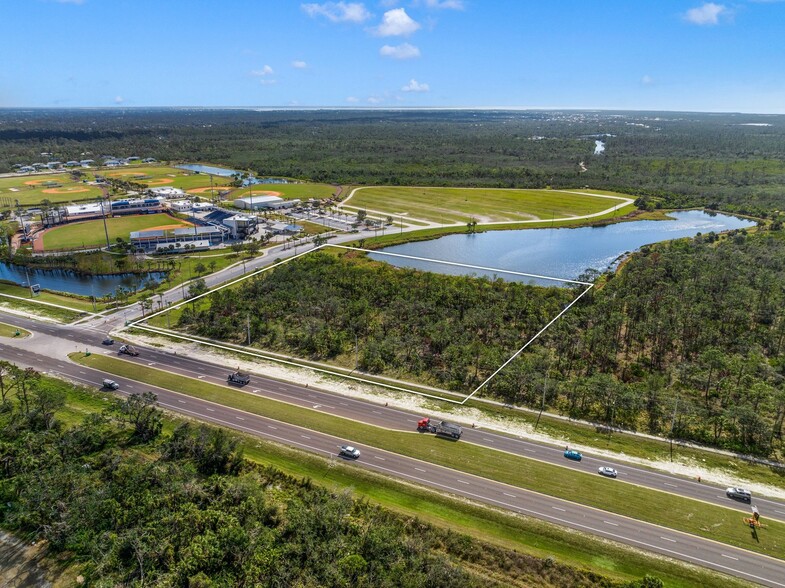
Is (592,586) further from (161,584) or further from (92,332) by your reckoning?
(92,332)

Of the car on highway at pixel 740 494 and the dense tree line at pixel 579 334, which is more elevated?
the dense tree line at pixel 579 334

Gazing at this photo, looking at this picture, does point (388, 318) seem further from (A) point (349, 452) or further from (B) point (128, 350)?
(B) point (128, 350)

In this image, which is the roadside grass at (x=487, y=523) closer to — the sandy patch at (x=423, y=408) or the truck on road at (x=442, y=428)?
the truck on road at (x=442, y=428)

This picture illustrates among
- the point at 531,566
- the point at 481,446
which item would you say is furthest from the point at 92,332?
the point at 531,566

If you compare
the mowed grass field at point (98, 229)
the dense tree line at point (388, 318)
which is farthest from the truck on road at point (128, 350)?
the mowed grass field at point (98, 229)

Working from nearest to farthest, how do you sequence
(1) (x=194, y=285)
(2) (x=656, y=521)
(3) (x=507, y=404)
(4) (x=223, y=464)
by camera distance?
1. (2) (x=656, y=521)
2. (4) (x=223, y=464)
3. (3) (x=507, y=404)
4. (1) (x=194, y=285)

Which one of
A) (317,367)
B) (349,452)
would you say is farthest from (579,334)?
(349,452)
